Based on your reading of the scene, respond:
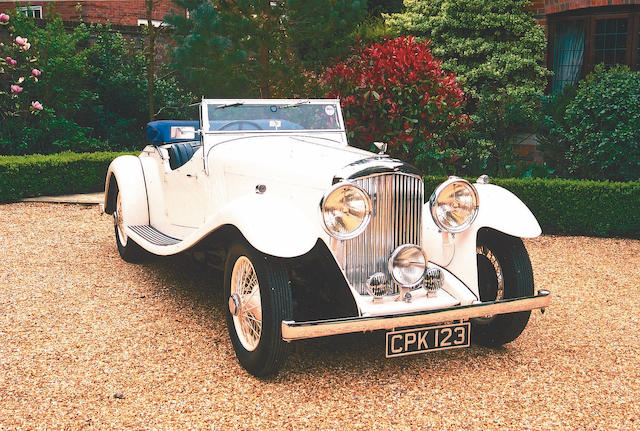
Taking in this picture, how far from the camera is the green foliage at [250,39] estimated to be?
33.4 ft

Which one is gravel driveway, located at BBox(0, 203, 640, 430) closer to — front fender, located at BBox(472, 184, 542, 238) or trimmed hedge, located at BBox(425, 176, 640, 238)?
front fender, located at BBox(472, 184, 542, 238)

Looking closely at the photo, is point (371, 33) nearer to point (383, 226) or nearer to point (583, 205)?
point (583, 205)

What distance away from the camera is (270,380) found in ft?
11.7

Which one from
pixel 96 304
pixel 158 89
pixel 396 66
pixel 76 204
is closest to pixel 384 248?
pixel 96 304

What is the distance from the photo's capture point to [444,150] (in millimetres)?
8500

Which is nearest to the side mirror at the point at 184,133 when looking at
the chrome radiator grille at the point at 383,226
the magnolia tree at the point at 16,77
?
the chrome radiator grille at the point at 383,226

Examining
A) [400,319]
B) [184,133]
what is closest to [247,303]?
[400,319]

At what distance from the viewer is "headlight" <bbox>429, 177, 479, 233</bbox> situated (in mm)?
3742

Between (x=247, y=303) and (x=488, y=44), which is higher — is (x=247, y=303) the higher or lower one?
the lower one

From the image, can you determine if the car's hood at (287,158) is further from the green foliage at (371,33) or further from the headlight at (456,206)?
the green foliage at (371,33)

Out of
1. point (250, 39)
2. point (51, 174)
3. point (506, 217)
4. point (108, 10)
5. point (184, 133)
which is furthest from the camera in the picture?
point (108, 10)

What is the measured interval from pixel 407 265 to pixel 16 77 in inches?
384

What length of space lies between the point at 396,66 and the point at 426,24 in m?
3.62

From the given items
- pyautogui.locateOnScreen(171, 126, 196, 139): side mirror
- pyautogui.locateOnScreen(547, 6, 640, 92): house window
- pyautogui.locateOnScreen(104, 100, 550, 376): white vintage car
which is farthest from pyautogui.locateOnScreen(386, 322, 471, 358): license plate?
pyautogui.locateOnScreen(547, 6, 640, 92): house window
